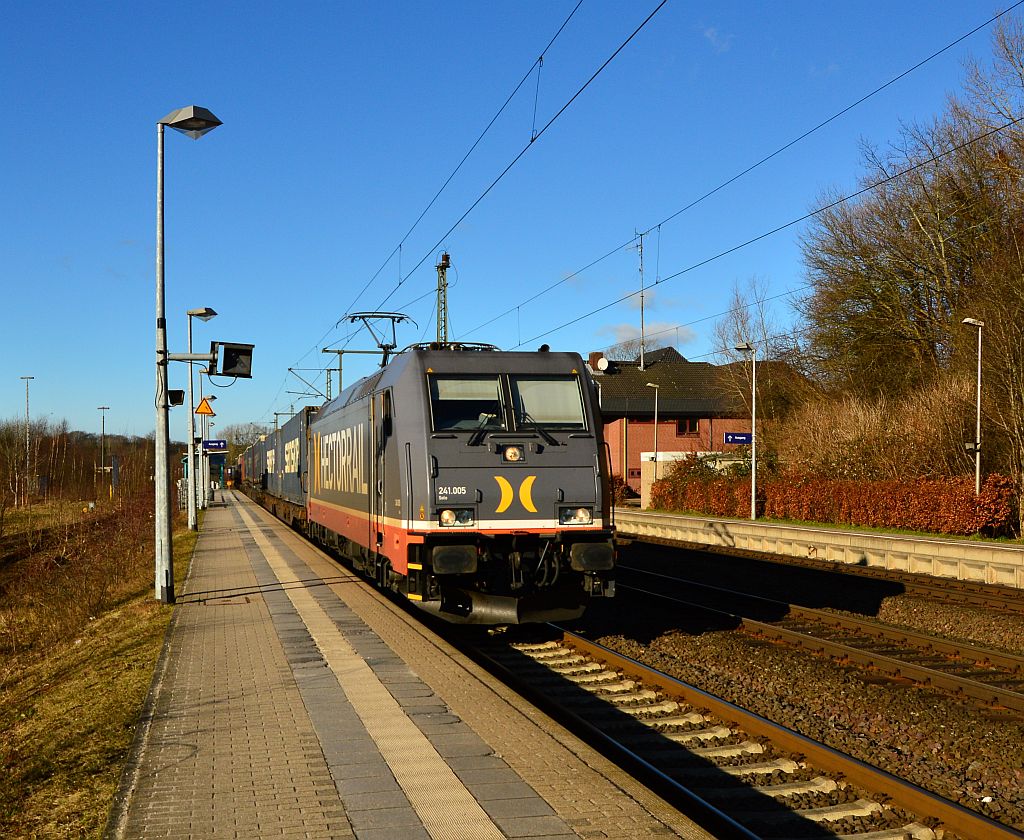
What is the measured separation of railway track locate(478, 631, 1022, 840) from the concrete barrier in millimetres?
11456

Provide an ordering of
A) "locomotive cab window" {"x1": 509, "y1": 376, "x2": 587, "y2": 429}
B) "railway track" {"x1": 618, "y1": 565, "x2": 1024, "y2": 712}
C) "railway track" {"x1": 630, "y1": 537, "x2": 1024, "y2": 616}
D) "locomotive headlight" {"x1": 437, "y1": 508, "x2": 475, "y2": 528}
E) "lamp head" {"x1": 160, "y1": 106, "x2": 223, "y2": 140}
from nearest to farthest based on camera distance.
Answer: "railway track" {"x1": 618, "y1": 565, "x2": 1024, "y2": 712}
"locomotive headlight" {"x1": 437, "y1": 508, "x2": 475, "y2": 528}
"locomotive cab window" {"x1": 509, "y1": 376, "x2": 587, "y2": 429}
"lamp head" {"x1": 160, "y1": 106, "x2": 223, "y2": 140}
"railway track" {"x1": 630, "y1": 537, "x2": 1024, "y2": 616}

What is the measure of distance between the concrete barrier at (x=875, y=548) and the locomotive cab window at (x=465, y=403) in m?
11.6

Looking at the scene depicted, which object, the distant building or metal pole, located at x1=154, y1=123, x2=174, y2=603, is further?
the distant building

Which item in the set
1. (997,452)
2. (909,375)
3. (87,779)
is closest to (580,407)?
(87,779)

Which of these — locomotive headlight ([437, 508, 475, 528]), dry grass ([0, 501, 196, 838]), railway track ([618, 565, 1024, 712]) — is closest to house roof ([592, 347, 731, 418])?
dry grass ([0, 501, 196, 838])

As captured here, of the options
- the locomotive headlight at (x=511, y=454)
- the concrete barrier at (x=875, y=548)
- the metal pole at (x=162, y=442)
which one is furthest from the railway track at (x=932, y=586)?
the metal pole at (x=162, y=442)

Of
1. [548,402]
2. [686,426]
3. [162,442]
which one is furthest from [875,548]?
[686,426]


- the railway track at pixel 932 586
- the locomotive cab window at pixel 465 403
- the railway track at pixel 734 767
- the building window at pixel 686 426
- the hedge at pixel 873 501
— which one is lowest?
the railway track at pixel 932 586

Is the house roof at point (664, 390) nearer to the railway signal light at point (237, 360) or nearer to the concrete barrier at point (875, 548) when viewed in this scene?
the concrete barrier at point (875, 548)

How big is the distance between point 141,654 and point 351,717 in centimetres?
463

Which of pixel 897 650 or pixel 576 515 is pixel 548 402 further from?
pixel 897 650

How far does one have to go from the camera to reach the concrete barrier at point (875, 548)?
19.0 meters

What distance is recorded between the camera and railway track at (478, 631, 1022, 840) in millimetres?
6035

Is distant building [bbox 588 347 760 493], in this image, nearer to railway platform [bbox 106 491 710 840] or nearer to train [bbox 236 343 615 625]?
train [bbox 236 343 615 625]
